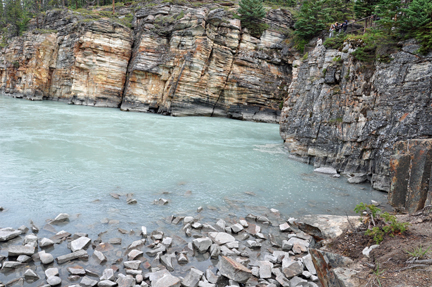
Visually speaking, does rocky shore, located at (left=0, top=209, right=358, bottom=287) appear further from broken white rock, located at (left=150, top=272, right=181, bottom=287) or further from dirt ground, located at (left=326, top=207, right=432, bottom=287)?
dirt ground, located at (left=326, top=207, right=432, bottom=287)

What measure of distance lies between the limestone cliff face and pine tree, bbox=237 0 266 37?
59.9 ft

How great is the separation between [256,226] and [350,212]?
3.43 m

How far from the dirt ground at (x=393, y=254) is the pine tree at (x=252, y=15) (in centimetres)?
3199

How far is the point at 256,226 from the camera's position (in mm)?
6551

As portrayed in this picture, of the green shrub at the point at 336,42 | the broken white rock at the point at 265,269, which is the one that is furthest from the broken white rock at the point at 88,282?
the green shrub at the point at 336,42

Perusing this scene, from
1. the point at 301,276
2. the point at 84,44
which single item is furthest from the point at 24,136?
the point at 84,44

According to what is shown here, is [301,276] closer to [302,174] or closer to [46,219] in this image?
[46,219]

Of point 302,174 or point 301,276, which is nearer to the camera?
point 301,276

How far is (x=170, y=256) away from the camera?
16.6 feet

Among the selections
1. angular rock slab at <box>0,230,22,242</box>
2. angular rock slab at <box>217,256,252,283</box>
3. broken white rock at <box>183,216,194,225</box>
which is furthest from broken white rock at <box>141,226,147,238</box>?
angular rock slab at <box>0,230,22,242</box>

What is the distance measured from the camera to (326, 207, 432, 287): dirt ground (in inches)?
103

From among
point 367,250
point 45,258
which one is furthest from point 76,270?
point 367,250

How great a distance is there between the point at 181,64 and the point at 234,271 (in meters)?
29.3

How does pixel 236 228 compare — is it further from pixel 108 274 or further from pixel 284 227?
pixel 108 274
